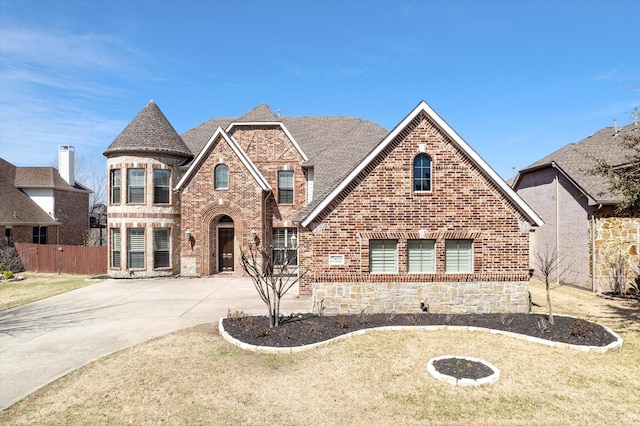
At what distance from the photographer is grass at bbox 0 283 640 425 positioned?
257 inches

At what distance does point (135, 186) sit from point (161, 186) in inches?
57.3

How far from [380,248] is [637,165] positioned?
32.1 ft

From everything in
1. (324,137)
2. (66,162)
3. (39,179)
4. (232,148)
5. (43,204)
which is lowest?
A: (43,204)

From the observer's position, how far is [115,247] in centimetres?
2166

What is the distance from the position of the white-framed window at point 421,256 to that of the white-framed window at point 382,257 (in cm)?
53

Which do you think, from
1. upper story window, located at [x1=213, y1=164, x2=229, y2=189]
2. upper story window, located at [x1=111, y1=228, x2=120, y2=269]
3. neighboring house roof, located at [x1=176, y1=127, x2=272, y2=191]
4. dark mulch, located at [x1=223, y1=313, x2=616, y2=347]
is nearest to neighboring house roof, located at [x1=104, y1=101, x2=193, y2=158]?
neighboring house roof, located at [x1=176, y1=127, x2=272, y2=191]

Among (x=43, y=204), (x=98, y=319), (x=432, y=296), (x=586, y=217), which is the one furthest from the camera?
(x=43, y=204)

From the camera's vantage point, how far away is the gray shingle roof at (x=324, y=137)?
18031mm

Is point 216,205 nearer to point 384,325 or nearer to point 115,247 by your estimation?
point 115,247

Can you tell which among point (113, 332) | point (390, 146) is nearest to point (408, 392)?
point (390, 146)

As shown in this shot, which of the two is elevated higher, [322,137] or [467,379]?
[322,137]

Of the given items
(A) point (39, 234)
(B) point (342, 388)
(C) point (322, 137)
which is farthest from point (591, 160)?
(A) point (39, 234)

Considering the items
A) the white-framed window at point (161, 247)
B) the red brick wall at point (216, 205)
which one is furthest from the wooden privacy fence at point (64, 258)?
the red brick wall at point (216, 205)

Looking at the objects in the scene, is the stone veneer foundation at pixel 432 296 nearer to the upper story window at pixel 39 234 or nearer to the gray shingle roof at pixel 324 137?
the gray shingle roof at pixel 324 137
